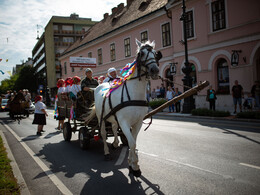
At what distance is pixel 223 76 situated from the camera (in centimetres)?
1734

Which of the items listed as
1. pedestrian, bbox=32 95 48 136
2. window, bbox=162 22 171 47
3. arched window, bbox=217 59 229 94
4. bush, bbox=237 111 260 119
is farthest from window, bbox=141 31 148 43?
pedestrian, bbox=32 95 48 136

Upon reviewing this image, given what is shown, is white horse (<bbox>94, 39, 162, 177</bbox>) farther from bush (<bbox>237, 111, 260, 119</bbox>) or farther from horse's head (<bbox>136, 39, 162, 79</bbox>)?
bush (<bbox>237, 111, 260, 119</bbox>)

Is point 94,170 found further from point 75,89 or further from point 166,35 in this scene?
point 166,35

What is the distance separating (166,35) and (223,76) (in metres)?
7.31

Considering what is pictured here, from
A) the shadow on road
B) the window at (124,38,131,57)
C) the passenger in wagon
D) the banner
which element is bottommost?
the shadow on road

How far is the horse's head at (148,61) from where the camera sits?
4.08 meters

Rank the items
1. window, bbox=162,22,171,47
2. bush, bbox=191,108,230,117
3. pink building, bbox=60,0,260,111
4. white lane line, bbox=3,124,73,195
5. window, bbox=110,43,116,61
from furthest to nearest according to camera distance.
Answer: window, bbox=110,43,116,61 < window, bbox=162,22,171,47 < pink building, bbox=60,0,260,111 < bush, bbox=191,108,230,117 < white lane line, bbox=3,124,73,195

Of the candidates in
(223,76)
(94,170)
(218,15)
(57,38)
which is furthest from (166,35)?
(57,38)

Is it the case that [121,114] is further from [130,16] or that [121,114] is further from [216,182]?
[130,16]

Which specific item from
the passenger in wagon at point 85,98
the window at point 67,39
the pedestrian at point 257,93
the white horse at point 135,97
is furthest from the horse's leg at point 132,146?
the window at point 67,39

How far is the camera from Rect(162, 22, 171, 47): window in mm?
21547

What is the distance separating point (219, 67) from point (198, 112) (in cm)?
601

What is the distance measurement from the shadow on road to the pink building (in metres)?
6.42

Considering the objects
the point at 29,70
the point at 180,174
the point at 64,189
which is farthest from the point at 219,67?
the point at 29,70
